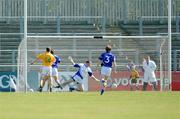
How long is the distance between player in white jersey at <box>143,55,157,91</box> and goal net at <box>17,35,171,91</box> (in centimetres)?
28

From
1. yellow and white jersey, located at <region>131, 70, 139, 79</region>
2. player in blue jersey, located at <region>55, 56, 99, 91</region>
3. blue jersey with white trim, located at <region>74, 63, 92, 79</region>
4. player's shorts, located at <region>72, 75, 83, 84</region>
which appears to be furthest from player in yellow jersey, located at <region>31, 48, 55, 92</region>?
yellow and white jersey, located at <region>131, 70, 139, 79</region>

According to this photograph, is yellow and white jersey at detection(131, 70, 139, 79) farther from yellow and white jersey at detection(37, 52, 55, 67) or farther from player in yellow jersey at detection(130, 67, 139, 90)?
A: yellow and white jersey at detection(37, 52, 55, 67)

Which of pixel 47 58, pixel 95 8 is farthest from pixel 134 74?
pixel 95 8

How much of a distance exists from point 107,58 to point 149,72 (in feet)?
21.8

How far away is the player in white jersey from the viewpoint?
119 ft

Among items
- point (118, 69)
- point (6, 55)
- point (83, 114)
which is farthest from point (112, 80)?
point (83, 114)

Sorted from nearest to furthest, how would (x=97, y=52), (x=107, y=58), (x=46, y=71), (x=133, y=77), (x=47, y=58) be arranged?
(x=107, y=58) → (x=46, y=71) → (x=47, y=58) → (x=133, y=77) → (x=97, y=52)

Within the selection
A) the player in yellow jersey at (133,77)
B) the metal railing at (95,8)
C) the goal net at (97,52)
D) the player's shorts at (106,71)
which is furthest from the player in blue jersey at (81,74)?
the metal railing at (95,8)

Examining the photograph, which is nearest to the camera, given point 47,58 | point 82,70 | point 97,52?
point 47,58

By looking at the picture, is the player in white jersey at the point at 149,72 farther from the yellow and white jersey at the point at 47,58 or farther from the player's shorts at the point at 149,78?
the yellow and white jersey at the point at 47,58

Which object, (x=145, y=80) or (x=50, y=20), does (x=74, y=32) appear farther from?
(x=145, y=80)

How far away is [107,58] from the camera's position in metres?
30.5

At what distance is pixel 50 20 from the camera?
48250 mm

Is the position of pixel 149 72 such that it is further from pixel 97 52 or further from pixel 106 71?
pixel 106 71
